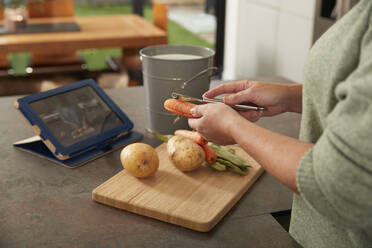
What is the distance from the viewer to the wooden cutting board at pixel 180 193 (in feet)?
2.95

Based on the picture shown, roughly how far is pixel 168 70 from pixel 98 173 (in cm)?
37

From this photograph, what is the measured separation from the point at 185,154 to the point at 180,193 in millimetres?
112

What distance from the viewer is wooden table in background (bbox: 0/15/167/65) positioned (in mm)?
3152

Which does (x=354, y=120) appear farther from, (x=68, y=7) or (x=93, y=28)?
(x=68, y=7)

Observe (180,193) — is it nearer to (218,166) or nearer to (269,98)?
(218,166)

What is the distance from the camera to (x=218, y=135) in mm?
880

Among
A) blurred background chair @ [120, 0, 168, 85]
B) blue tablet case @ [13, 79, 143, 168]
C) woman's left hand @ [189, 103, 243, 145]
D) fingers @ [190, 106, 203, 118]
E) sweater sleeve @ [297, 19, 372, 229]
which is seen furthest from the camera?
blurred background chair @ [120, 0, 168, 85]

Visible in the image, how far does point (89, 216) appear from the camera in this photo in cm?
92

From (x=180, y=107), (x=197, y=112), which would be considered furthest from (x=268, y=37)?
(x=197, y=112)

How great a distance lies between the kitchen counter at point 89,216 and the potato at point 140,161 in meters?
0.10

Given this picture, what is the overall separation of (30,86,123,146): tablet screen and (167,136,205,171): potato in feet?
0.96

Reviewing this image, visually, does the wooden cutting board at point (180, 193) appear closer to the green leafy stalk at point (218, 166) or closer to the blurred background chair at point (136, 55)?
the green leafy stalk at point (218, 166)

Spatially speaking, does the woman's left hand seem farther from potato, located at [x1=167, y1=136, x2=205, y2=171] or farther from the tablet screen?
the tablet screen

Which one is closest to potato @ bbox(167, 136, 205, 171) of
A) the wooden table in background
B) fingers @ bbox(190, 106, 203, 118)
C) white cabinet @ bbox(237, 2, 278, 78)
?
fingers @ bbox(190, 106, 203, 118)
